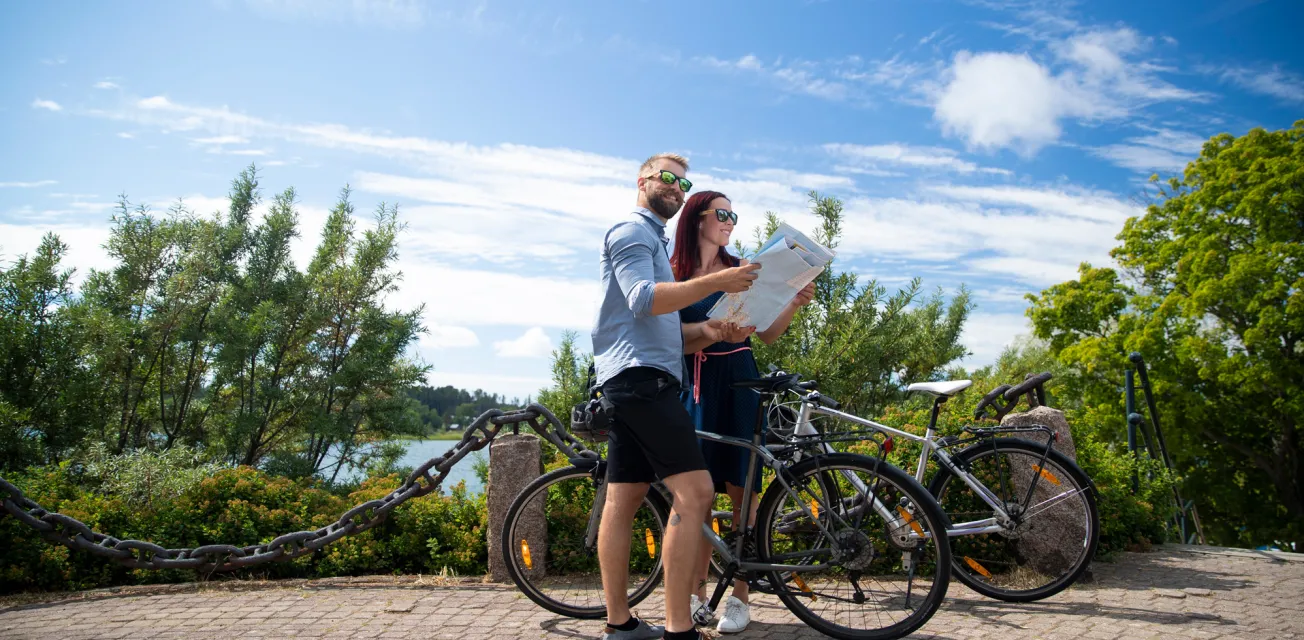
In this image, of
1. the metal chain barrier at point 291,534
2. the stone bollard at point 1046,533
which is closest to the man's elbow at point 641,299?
the metal chain barrier at point 291,534

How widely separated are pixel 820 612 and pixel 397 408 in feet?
23.5

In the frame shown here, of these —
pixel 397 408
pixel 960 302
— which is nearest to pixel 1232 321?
pixel 960 302

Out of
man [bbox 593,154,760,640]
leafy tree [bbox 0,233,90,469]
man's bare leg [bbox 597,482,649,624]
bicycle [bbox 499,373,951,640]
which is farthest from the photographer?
leafy tree [bbox 0,233,90,469]

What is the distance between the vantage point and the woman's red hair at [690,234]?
3.91 meters

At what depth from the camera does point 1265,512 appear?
77.5 ft

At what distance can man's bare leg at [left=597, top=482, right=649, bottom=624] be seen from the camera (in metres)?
3.42

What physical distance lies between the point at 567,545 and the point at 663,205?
2.40m

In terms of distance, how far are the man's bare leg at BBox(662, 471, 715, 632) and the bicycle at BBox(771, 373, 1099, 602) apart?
100 cm

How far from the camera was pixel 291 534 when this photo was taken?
4906 mm

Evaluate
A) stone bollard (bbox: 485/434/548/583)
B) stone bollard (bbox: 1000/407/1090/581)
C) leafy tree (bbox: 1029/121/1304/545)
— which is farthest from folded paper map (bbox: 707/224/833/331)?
leafy tree (bbox: 1029/121/1304/545)

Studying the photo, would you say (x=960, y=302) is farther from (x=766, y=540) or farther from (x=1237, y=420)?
(x=1237, y=420)

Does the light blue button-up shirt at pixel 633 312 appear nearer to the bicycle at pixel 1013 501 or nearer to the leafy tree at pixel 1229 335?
the bicycle at pixel 1013 501

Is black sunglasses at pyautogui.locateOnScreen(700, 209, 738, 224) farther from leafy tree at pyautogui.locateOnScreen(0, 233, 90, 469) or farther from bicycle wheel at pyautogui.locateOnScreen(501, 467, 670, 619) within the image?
leafy tree at pyautogui.locateOnScreen(0, 233, 90, 469)

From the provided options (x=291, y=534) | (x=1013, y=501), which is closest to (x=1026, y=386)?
(x=1013, y=501)
